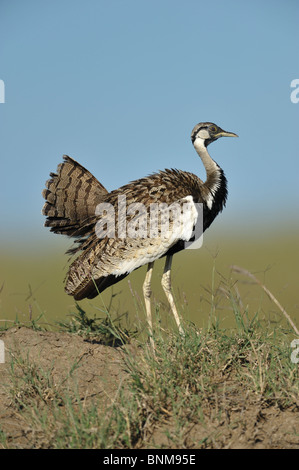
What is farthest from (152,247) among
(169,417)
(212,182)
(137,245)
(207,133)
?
(169,417)

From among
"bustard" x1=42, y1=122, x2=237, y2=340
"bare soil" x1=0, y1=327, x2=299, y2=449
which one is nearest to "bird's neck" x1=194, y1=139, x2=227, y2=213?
"bustard" x1=42, y1=122, x2=237, y2=340

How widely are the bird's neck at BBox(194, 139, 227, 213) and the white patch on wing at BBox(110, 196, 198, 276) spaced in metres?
0.56

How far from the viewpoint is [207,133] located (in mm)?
7219

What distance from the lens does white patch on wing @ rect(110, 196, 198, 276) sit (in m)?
6.06

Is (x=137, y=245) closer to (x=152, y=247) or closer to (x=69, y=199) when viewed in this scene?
(x=152, y=247)

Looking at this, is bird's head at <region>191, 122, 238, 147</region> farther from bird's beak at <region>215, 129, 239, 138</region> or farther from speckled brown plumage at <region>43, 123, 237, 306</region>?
speckled brown plumage at <region>43, 123, 237, 306</region>

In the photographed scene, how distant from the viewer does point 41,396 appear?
4.24 m

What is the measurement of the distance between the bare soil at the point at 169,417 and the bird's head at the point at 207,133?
11.3ft

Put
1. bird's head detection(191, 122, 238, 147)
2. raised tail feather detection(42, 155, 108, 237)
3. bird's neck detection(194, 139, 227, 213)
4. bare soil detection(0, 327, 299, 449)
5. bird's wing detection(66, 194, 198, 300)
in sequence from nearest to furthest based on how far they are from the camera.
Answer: bare soil detection(0, 327, 299, 449), bird's wing detection(66, 194, 198, 300), bird's neck detection(194, 139, 227, 213), raised tail feather detection(42, 155, 108, 237), bird's head detection(191, 122, 238, 147)

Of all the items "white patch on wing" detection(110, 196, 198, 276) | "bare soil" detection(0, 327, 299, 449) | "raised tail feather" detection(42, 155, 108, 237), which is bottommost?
"bare soil" detection(0, 327, 299, 449)

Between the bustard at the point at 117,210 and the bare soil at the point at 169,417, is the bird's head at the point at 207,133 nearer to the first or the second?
the bustard at the point at 117,210

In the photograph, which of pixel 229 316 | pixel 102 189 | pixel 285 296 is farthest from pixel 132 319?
pixel 285 296

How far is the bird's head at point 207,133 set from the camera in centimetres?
720

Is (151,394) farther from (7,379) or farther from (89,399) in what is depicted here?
(7,379)
